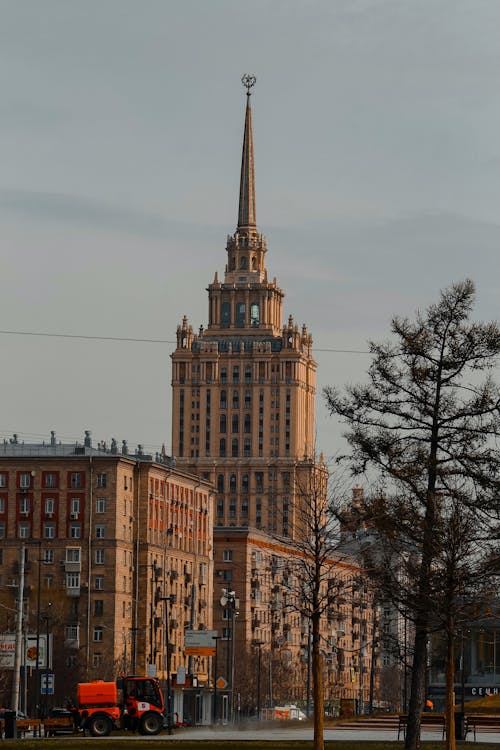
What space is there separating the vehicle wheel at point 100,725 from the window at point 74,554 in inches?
3205

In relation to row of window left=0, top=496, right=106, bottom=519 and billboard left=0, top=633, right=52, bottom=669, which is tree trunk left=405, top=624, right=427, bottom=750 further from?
row of window left=0, top=496, right=106, bottom=519

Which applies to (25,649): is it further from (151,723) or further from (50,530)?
(50,530)

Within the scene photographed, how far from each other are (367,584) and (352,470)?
292 inches

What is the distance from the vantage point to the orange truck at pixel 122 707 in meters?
85.6

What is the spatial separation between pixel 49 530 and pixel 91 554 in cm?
454

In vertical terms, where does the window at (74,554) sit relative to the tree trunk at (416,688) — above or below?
Answer: above

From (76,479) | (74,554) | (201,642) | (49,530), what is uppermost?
(76,479)

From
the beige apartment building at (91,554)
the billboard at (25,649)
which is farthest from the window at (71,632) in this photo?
the billboard at (25,649)

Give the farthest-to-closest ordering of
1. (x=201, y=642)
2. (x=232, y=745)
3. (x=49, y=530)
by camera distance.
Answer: (x=49, y=530), (x=201, y=642), (x=232, y=745)

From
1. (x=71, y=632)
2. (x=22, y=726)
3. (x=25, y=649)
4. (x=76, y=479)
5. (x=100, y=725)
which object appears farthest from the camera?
(x=76, y=479)

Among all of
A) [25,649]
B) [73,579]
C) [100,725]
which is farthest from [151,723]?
[73,579]

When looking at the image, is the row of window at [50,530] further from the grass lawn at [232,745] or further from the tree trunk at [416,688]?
the tree trunk at [416,688]

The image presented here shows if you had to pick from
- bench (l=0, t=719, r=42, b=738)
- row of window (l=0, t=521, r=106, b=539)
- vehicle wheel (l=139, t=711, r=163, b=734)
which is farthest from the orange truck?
row of window (l=0, t=521, r=106, b=539)

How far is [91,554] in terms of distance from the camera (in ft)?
547
